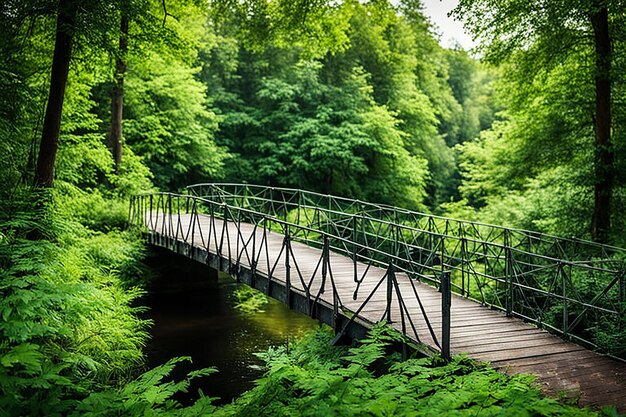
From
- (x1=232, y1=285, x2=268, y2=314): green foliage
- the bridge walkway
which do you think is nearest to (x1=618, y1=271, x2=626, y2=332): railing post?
the bridge walkway

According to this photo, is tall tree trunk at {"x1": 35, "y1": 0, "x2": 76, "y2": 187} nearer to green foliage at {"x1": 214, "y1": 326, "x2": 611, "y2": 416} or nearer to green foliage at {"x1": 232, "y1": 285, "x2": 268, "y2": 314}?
green foliage at {"x1": 214, "y1": 326, "x2": 611, "y2": 416}

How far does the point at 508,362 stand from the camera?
17.8 ft

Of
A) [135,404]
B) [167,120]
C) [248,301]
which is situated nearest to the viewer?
[135,404]

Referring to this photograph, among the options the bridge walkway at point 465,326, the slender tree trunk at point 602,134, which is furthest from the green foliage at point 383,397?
the slender tree trunk at point 602,134

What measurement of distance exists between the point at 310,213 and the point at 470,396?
19133mm

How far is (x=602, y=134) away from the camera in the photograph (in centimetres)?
1046

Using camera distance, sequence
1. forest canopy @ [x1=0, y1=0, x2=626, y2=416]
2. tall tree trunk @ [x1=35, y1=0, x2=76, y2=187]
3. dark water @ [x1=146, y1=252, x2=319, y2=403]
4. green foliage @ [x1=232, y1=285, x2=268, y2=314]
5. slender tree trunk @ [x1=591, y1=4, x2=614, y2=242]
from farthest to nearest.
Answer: green foliage @ [x1=232, y1=285, x2=268, y2=314] → slender tree trunk @ [x1=591, y1=4, x2=614, y2=242] → dark water @ [x1=146, y1=252, x2=319, y2=403] → tall tree trunk @ [x1=35, y1=0, x2=76, y2=187] → forest canopy @ [x1=0, y1=0, x2=626, y2=416]

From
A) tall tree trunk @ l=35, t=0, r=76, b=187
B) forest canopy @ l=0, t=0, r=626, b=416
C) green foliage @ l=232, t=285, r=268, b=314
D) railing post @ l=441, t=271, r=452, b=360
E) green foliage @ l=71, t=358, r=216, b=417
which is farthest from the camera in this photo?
green foliage @ l=232, t=285, r=268, b=314

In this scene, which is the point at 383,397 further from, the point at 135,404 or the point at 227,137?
the point at 227,137

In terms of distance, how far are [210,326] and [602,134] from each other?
10.2 m

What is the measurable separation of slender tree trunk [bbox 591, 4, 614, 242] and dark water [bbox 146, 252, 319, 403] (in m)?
6.92

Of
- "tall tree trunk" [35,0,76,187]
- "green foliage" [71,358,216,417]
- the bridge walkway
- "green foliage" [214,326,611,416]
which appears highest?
"tall tree trunk" [35,0,76,187]

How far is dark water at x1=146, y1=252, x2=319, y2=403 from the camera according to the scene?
9.91 meters

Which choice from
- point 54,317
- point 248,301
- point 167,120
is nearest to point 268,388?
point 54,317
